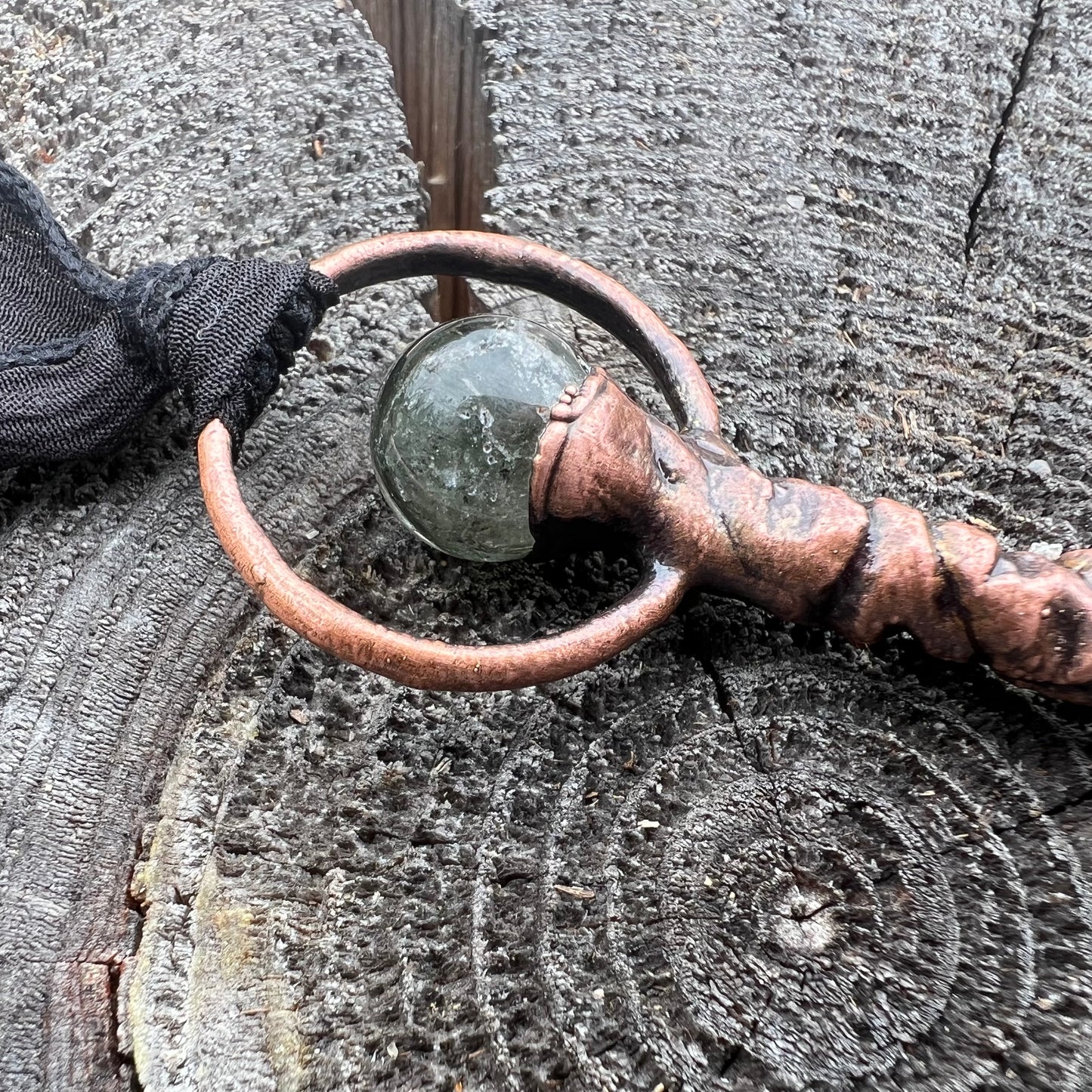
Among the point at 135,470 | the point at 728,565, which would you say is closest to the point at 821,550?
the point at 728,565

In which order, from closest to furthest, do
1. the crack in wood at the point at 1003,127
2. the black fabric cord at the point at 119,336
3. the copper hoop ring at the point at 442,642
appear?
1. the copper hoop ring at the point at 442,642
2. the black fabric cord at the point at 119,336
3. the crack in wood at the point at 1003,127

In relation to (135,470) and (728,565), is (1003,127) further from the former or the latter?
(135,470)

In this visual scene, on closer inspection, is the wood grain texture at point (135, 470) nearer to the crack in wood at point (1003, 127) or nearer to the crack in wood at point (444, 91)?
→ the crack in wood at point (444, 91)

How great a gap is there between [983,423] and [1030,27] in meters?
0.56

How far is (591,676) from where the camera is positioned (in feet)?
3.65

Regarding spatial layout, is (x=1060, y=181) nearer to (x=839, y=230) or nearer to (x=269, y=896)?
(x=839, y=230)

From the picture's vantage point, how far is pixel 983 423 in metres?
1.20

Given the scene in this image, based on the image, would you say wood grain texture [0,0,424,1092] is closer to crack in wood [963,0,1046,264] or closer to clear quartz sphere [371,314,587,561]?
clear quartz sphere [371,314,587,561]

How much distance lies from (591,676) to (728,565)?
0.70 feet

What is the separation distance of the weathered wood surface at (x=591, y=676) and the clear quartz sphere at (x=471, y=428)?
114 mm

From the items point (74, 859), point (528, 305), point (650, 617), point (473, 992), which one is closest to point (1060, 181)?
point (528, 305)

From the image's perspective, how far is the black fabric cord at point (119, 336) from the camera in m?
1.03

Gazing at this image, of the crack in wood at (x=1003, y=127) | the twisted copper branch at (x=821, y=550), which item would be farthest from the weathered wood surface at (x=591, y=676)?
the twisted copper branch at (x=821, y=550)

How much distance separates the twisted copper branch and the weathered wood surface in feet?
0.34
